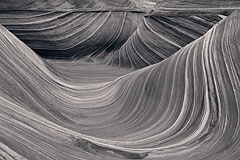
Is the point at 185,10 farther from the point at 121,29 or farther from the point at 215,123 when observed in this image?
the point at 215,123

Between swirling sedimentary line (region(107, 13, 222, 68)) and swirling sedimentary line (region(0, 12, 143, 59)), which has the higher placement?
swirling sedimentary line (region(0, 12, 143, 59))

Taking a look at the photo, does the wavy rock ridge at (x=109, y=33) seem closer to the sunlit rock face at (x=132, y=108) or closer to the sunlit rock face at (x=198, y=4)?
the sunlit rock face at (x=198, y=4)

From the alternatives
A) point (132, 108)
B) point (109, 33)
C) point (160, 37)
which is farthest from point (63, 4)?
point (132, 108)

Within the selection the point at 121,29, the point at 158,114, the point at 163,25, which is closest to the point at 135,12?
the point at 121,29

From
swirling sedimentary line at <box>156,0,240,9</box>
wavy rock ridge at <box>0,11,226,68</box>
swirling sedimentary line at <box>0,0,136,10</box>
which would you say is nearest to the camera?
swirling sedimentary line at <box>156,0,240,9</box>

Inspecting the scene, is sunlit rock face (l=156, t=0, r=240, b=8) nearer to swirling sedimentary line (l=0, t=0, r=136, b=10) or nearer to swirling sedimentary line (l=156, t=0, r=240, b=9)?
swirling sedimentary line (l=156, t=0, r=240, b=9)

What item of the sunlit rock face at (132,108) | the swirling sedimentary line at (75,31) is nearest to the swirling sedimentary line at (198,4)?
the swirling sedimentary line at (75,31)

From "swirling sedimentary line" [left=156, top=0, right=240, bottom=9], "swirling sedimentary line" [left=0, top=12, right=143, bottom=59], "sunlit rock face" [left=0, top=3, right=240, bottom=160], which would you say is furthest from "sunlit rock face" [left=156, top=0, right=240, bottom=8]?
"sunlit rock face" [left=0, top=3, right=240, bottom=160]

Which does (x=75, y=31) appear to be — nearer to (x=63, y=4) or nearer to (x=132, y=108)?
(x=63, y=4)

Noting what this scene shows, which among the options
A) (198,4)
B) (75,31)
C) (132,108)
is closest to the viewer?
(132,108)
